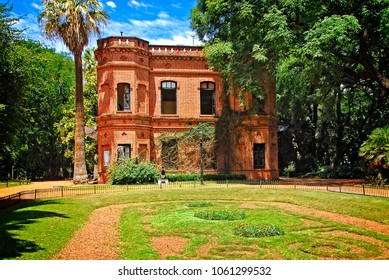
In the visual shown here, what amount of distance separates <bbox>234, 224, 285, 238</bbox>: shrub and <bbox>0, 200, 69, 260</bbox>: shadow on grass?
176 inches

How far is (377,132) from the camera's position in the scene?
17.8 metres

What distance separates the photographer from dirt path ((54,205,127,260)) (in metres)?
7.25

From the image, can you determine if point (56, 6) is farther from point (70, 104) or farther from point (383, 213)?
point (383, 213)

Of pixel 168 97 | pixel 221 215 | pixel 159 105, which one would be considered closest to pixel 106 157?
pixel 159 105

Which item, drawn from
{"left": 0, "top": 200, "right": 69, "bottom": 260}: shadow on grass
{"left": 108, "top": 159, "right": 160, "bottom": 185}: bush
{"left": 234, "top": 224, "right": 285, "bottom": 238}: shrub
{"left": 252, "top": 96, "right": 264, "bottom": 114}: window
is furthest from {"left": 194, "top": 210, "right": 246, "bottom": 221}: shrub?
{"left": 252, "top": 96, "right": 264, "bottom": 114}: window

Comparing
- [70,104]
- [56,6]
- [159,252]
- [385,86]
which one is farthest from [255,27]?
[70,104]

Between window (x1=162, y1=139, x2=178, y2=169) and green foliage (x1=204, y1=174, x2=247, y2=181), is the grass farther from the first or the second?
window (x1=162, y1=139, x2=178, y2=169)

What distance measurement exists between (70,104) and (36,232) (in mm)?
27310

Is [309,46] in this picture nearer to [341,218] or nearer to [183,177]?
[341,218]

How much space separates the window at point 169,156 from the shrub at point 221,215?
556 inches

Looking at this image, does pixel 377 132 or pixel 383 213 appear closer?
pixel 383 213

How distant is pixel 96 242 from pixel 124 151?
1661cm

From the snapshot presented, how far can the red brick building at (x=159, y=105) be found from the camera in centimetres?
2480
